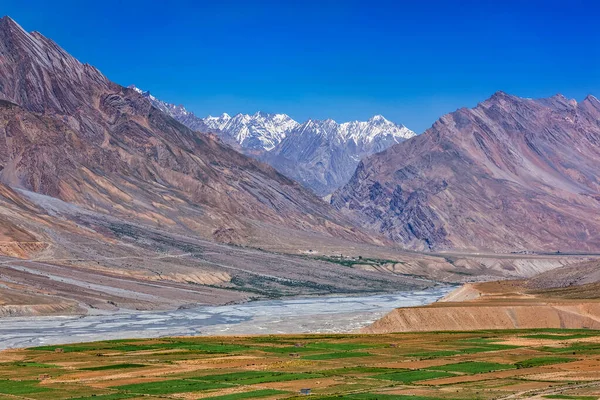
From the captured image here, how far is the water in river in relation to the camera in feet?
430

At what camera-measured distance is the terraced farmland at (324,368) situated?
60.8 m

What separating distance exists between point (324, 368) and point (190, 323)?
268ft

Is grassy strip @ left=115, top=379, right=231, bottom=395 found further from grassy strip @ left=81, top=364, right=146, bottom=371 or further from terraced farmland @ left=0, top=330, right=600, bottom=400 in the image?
grassy strip @ left=81, top=364, right=146, bottom=371

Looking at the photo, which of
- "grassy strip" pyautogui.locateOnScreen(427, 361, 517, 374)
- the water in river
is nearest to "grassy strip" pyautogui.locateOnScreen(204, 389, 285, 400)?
"grassy strip" pyautogui.locateOnScreen(427, 361, 517, 374)

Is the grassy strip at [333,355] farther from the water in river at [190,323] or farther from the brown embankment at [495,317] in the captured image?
the water in river at [190,323]

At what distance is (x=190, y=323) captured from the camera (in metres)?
154

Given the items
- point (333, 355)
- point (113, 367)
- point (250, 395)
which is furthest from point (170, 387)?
point (333, 355)

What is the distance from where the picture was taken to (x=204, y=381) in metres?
68.2

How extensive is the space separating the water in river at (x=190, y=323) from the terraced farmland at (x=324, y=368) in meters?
28.1

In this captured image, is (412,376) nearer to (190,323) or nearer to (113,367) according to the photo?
(113,367)

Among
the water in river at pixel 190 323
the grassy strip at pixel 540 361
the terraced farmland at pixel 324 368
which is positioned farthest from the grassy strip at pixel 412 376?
the water in river at pixel 190 323

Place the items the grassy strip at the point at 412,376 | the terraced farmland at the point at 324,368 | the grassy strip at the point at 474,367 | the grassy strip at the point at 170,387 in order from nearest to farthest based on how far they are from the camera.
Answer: the terraced farmland at the point at 324,368 → the grassy strip at the point at 170,387 → the grassy strip at the point at 412,376 → the grassy strip at the point at 474,367

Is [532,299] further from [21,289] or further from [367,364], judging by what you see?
[21,289]

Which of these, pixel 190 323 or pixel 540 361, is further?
pixel 190 323
